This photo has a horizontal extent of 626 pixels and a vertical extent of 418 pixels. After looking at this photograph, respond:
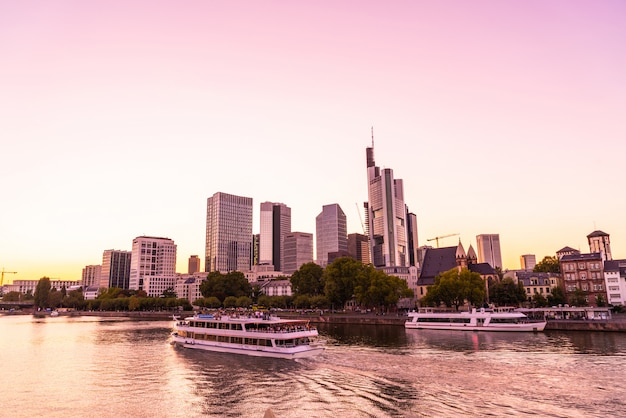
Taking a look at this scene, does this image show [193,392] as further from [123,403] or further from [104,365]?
[104,365]

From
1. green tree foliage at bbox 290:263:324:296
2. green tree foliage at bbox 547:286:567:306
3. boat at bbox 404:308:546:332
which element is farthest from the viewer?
green tree foliage at bbox 290:263:324:296

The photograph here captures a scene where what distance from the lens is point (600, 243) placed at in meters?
167

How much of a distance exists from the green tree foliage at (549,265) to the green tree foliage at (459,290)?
72012 mm

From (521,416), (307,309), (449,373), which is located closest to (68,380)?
(449,373)

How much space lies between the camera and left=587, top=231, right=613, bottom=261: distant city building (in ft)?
537

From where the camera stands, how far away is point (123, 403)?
1544 inches

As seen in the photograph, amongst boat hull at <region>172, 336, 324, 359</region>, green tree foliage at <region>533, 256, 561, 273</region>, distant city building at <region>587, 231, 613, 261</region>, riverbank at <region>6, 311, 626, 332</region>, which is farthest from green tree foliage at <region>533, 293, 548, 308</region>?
boat hull at <region>172, 336, 324, 359</region>

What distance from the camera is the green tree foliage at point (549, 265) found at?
595ft

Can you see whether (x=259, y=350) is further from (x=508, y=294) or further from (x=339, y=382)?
(x=508, y=294)

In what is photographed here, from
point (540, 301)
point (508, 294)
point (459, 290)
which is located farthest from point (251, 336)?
point (540, 301)

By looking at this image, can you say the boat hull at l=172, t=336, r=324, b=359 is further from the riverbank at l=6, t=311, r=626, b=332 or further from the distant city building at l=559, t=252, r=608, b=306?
the distant city building at l=559, t=252, r=608, b=306

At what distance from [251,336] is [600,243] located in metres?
156

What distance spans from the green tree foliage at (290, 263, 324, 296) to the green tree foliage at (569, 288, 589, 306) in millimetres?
84809

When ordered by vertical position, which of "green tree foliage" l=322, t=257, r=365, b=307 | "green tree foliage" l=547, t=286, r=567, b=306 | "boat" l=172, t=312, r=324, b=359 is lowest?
"boat" l=172, t=312, r=324, b=359
